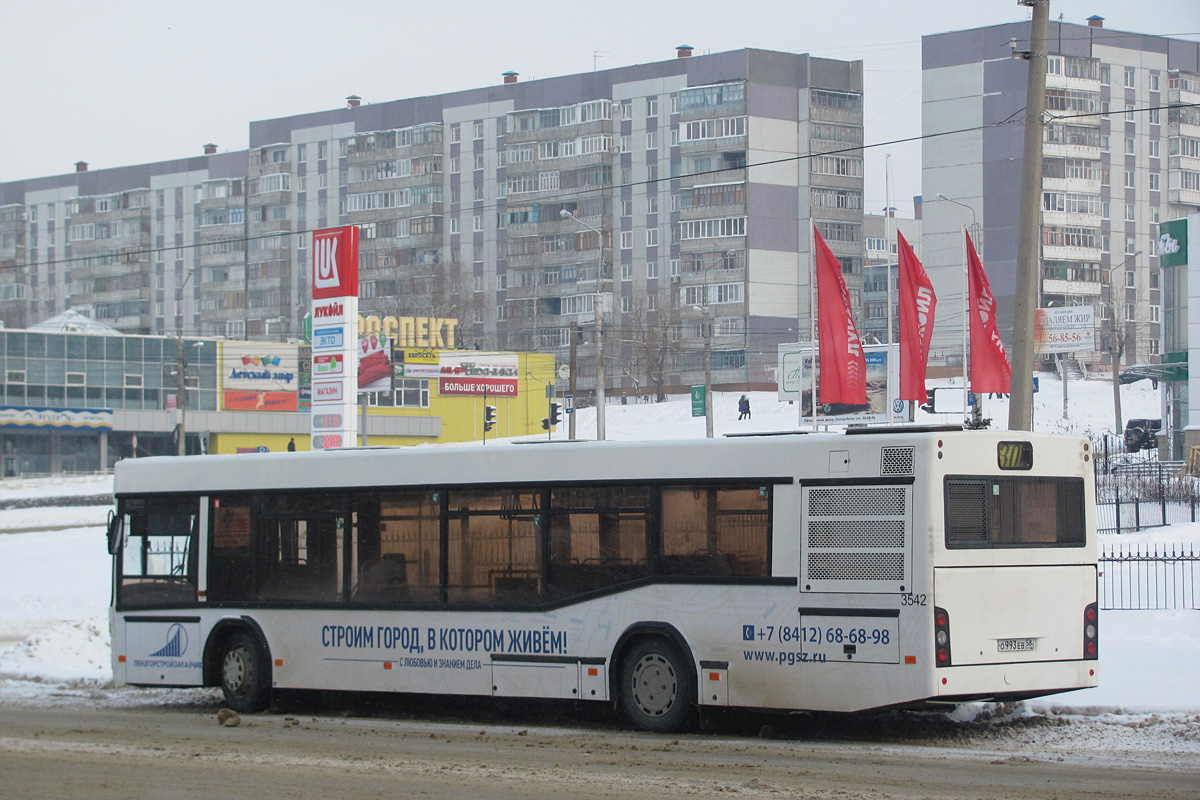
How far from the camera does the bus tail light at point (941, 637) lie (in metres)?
9.97

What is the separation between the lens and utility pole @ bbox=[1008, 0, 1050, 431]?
45.6ft

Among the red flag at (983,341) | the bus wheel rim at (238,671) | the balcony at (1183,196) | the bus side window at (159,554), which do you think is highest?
the balcony at (1183,196)

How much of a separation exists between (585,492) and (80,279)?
122 metres

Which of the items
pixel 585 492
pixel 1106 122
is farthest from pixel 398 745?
pixel 1106 122

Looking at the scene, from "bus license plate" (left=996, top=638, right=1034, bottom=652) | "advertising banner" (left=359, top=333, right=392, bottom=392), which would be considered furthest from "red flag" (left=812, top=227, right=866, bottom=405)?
"advertising banner" (left=359, top=333, right=392, bottom=392)

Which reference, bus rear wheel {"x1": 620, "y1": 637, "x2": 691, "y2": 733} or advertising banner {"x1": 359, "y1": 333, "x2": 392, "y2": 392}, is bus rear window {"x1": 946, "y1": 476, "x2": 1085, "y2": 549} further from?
advertising banner {"x1": 359, "y1": 333, "x2": 392, "y2": 392}

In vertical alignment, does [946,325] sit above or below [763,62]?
below

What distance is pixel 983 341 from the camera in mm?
19938

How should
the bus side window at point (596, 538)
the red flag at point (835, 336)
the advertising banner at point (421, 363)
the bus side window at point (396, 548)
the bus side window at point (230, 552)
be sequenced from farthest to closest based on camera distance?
the advertising banner at point (421, 363), the red flag at point (835, 336), the bus side window at point (230, 552), the bus side window at point (396, 548), the bus side window at point (596, 538)

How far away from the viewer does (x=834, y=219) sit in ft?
308

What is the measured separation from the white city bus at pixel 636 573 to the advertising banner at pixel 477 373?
65.5 meters

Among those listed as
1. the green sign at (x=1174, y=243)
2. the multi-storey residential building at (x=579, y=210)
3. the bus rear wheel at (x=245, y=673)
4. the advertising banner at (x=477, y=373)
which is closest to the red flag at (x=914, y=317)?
the bus rear wheel at (x=245, y=673)

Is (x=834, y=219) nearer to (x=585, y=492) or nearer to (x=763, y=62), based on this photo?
(x=763, y=62)

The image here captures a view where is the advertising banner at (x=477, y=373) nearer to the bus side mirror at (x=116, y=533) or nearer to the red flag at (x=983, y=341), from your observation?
the red flag at (x=983, y=341)
